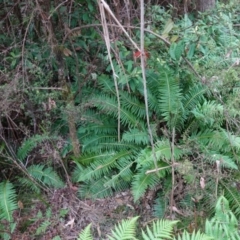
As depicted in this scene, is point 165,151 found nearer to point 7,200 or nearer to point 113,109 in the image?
point 113,109

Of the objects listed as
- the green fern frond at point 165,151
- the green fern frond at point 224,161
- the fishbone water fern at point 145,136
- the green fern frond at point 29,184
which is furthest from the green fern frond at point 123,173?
the green fern frond at point 224,161

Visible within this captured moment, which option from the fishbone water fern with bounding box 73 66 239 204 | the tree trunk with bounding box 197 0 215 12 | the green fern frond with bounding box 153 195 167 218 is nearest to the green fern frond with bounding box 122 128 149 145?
the fishbone water fern with bounding box 73 66 239 204

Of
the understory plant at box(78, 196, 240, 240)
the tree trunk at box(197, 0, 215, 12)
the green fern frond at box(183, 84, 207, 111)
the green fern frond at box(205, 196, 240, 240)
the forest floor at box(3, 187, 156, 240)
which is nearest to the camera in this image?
the understory plant at box(78, 196, 240, 240)

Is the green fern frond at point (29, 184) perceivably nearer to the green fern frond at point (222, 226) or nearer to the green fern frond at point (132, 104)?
the green fern frond at point (132, 104)

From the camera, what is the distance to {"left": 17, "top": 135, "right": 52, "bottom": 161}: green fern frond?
3.40m

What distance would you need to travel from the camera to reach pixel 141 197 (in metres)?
3.35

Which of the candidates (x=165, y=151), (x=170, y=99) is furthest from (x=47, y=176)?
(x=170, y=99)

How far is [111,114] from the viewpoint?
12.0 ft

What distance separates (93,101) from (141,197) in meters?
0.99

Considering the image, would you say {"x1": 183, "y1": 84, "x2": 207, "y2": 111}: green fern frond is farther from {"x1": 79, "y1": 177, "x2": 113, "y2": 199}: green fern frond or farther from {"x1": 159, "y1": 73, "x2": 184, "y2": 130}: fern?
{"x1": 79, "y1": 177, "x2": 113, "y2": 199}: green fern frond

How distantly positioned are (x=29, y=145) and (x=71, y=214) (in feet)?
2.45

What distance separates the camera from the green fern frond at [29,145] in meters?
3.40

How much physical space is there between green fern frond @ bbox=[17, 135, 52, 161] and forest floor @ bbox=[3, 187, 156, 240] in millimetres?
417

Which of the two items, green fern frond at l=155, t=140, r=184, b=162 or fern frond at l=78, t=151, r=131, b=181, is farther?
fern frond at l=78, t=151, r=131, b=181
